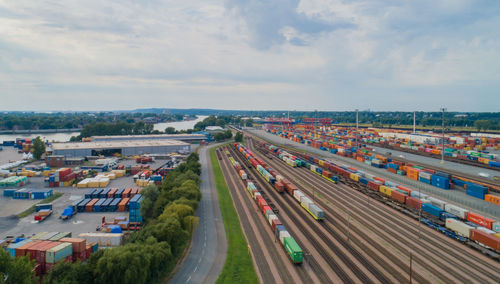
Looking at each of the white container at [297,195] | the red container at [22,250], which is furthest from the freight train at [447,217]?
the red container at [22,250]

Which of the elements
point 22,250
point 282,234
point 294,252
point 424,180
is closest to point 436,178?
point 424,180

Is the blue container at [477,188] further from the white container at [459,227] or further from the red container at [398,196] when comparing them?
the white container at [459,227]

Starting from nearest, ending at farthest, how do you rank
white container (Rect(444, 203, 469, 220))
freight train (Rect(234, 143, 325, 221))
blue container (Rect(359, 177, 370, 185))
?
white container (Rect(444, 203, 469, 220)) → freight train (Rect(234, 143, 325, 221)) → blue container (Rect(359, 177, 370, 185))

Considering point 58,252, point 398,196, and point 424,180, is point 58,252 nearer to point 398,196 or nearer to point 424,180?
point 398,196

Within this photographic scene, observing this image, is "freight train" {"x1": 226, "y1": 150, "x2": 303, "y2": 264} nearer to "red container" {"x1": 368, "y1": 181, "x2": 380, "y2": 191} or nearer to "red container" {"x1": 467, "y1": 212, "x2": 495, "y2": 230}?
"red container" {"x1": 368, "y1": 181, "x2": 380, "y2": 191}

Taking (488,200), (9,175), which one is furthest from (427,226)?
(9,175)

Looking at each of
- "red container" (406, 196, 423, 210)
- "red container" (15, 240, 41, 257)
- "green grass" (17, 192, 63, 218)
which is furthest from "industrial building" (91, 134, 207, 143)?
"red container" (15, 240, 41, 257)

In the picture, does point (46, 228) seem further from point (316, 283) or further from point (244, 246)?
point (316, 283)
